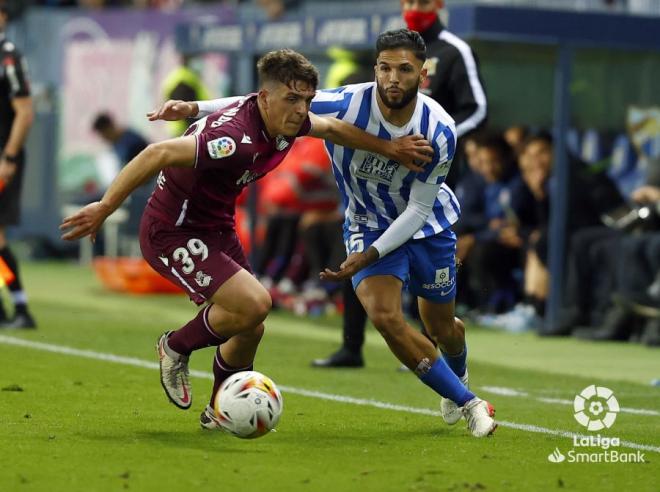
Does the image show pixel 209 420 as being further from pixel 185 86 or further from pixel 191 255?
pixel 185 86

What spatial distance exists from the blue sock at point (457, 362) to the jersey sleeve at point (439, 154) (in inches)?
36.4

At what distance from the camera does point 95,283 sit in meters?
17.2

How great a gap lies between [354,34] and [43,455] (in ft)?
25.4

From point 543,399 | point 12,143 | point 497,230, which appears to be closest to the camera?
point 543,399

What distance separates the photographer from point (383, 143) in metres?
7.29

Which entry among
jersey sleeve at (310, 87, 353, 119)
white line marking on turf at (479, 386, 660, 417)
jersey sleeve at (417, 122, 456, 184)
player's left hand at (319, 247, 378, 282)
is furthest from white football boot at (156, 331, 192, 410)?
white line marking on turf at (479, 386, 660, 417)

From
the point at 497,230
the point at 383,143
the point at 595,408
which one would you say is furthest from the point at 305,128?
the point at 497,230

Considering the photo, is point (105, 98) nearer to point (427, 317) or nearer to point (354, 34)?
point (354, 34)

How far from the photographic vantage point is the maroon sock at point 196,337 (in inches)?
283

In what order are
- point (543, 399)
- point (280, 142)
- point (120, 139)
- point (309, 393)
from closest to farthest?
point (280, 142), point (309, 393), point (543, 399), point (120, 139)

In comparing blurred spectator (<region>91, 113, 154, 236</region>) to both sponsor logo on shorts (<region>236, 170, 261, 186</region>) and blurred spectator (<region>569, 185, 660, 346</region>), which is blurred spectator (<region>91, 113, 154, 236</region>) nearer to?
blurred spectator (<region>569, 185, 660, 346</region>)

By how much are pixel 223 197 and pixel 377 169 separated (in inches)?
32.6

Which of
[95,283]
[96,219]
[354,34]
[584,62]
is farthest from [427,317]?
[95,283]

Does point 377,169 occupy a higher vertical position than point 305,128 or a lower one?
lower
